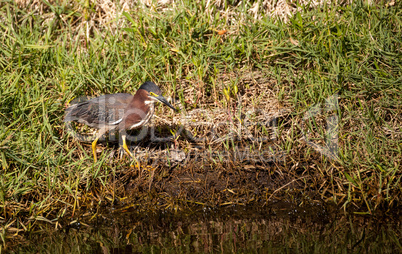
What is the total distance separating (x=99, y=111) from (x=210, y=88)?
4.54 ft

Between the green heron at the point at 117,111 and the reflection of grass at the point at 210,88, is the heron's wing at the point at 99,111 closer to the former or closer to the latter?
the green heron at the point at 117,111

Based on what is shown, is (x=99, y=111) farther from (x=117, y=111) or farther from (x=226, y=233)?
(x=226, y=233)

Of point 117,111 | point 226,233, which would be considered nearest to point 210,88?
point 117,111

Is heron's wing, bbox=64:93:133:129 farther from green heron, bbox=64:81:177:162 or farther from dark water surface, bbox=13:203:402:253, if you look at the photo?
dark water surface, bbox=13:203:402:253

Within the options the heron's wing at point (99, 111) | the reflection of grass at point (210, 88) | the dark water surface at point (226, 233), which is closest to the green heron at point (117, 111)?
the heron's wing at point (99, 111)

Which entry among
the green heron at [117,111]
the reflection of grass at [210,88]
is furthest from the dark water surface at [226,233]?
the green heron at [117,111]

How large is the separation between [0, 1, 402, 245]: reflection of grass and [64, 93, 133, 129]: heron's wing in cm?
25

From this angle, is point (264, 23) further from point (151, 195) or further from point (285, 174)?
point (151, 195)

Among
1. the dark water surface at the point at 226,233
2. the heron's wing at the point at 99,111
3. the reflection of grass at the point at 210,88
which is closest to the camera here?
the dark water surface at the point at 226,233

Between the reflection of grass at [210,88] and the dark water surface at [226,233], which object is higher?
the reflection of grass at [210,88]

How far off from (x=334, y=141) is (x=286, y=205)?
937mm

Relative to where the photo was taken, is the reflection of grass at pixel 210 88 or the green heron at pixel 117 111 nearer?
the reflection of grass at pixel 210 88

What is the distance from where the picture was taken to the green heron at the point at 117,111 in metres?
4.85

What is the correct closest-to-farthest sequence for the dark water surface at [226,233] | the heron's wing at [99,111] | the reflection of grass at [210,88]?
the dark water surface at [226,233]
the reflection of grass at [210,88]
the heron's wing at [99,111]
